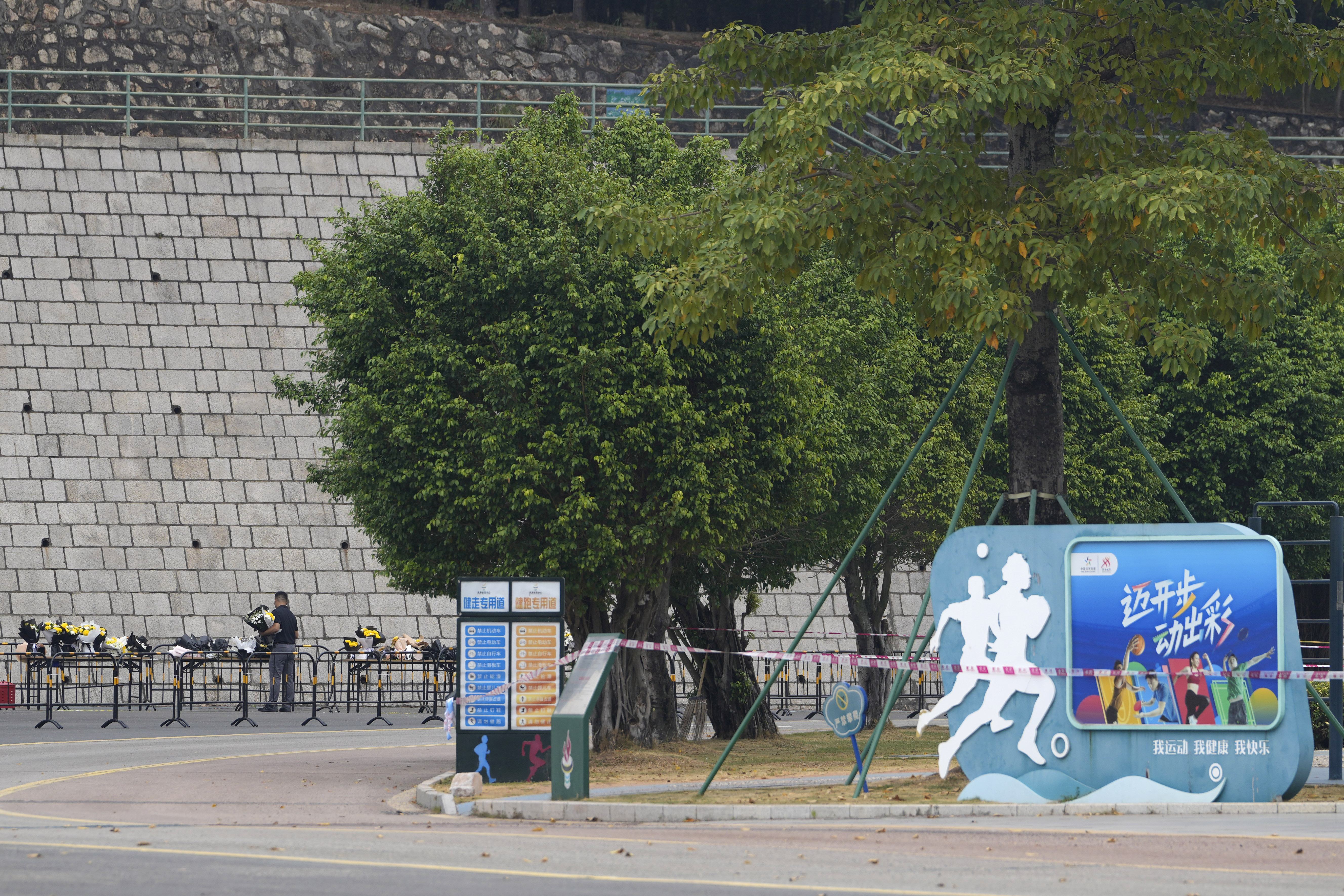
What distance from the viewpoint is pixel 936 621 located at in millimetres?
14008

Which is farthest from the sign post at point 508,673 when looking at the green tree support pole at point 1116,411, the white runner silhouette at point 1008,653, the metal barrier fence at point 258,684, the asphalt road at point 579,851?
the metal barrier fence at point 258,684

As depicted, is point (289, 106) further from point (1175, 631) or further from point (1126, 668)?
point (1175, 631)

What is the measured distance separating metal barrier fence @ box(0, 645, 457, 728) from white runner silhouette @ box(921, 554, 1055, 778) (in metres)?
13.5

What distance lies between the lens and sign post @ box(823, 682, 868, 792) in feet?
43.0

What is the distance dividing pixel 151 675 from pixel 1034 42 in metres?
18.7

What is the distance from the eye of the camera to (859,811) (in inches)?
490

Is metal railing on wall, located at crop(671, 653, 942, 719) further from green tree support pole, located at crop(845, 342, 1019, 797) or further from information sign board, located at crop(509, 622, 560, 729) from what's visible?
green tree support pole, located at crop(845, 342, 1019, 797)

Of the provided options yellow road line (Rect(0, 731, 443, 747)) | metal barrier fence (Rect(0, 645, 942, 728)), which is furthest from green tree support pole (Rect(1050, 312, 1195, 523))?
yellow road line (Rect(0, 731, 443, 747))

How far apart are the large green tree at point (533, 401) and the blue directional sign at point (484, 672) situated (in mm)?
1824

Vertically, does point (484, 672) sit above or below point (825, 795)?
above

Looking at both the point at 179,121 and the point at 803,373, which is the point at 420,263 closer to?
the point at 803,373

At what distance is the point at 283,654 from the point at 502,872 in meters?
18.3

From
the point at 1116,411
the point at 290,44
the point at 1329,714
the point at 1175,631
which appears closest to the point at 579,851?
the point at 1175,631

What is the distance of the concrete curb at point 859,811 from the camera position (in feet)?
40.6
